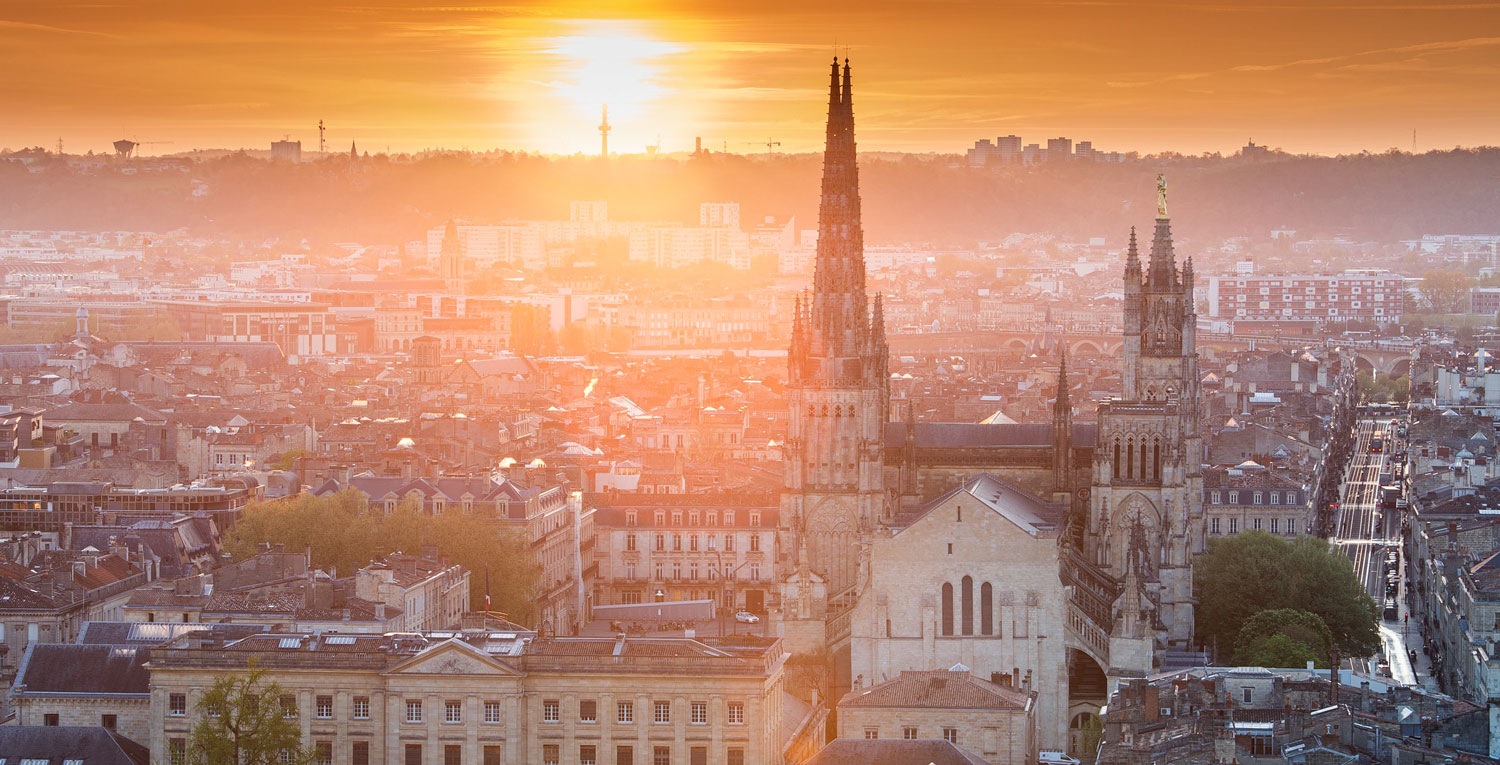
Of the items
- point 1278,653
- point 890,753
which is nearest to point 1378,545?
point 1278,653

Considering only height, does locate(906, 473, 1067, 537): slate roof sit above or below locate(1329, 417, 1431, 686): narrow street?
above

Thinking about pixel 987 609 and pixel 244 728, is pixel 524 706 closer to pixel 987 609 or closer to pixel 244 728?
pixel 244 728

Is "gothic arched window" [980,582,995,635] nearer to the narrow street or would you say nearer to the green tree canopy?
the narrow street

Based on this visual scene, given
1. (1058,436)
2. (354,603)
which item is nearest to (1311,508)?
(1058,436)

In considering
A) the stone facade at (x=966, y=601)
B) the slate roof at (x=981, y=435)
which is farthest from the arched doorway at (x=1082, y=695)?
the slate roof at (x=981, y=435)

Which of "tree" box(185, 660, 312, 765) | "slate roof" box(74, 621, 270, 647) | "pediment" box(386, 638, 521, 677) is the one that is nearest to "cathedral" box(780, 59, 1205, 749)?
"pediment" box(386, 638, 521, 677)

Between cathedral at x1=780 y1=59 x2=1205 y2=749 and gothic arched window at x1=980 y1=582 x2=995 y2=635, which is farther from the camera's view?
gothic arched window at x1=980 y1=582 x2=995 y2=635
